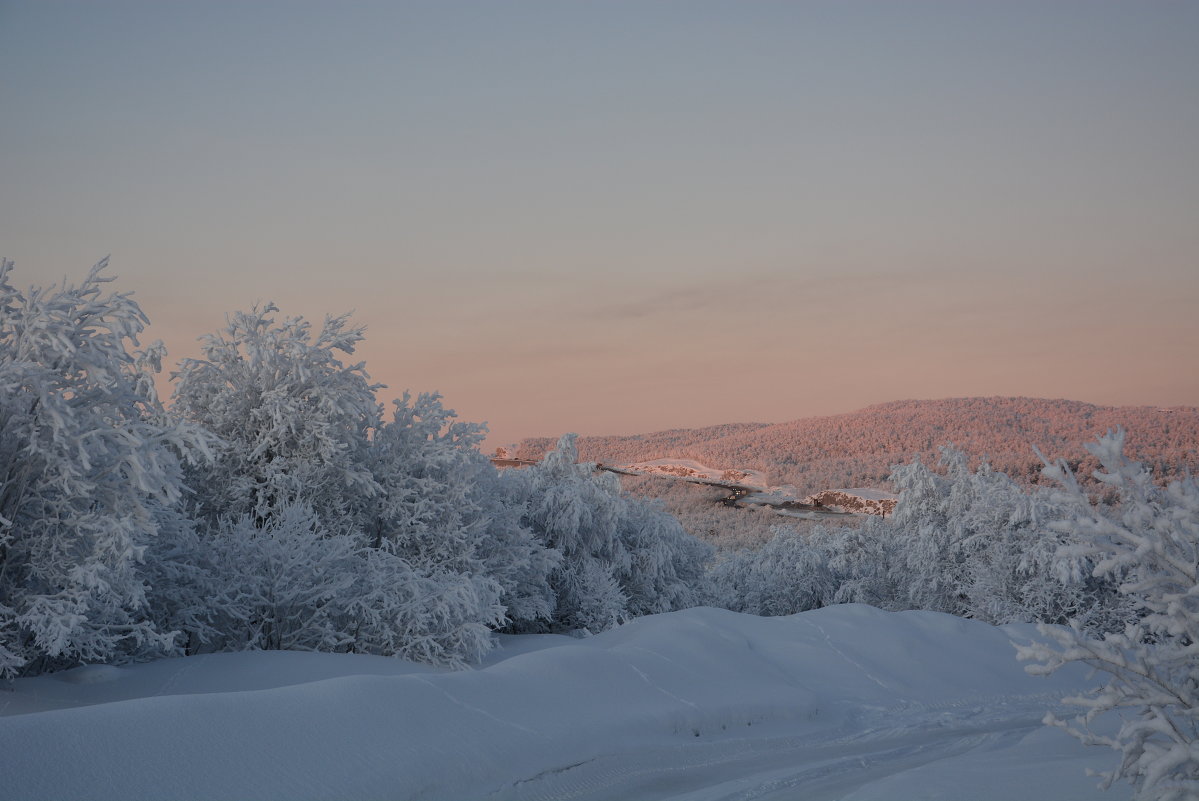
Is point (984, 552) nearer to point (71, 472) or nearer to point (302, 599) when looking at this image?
point (302, 599)

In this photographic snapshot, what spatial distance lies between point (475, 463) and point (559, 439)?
5.95 m

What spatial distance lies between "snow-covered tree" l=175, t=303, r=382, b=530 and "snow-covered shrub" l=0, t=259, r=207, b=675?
455 cm

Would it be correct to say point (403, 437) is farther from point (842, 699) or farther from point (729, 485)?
point (729, 485)

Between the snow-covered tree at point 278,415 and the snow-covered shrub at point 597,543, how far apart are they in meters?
4.49

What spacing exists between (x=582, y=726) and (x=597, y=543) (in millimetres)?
13190

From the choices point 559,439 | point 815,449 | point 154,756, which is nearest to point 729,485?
point 815,449

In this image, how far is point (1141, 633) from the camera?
4082 mm

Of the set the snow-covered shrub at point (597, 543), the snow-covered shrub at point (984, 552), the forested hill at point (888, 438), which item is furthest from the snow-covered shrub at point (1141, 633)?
the forested hill at point (888, 438)

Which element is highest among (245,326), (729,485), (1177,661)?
(245,326)

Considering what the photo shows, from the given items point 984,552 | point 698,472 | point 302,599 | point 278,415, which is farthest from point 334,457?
point 698,472

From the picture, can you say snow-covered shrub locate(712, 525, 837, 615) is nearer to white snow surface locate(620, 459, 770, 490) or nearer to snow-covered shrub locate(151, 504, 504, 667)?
snow-covered shrub locate(151, 504, 504, 667)

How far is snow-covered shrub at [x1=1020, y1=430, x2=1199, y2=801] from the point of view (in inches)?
142

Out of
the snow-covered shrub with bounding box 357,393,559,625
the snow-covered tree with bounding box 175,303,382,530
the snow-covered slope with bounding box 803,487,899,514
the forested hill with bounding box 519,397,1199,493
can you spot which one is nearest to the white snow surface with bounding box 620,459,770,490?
the forested hill with bounding box 519,397,1199,493

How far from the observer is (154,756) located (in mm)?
4707
